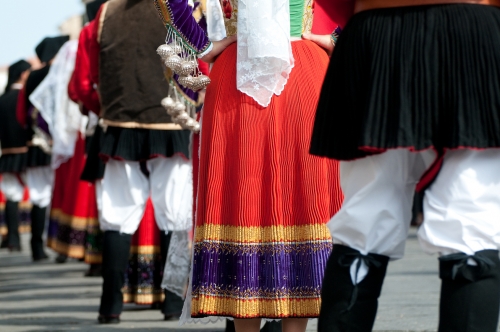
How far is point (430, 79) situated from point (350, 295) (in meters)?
0.59

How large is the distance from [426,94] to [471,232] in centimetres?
36

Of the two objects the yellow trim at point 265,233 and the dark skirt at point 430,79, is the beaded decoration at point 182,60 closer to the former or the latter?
the yellow trim at point 265,233

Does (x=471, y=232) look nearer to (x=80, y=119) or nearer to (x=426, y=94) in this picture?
(x=426, y=94)

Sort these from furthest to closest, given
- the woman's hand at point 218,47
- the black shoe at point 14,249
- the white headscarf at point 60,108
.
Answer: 1. the black shoe at point 14,249
2. the white headscarf at point 60,108
3. the woman's hand at point 218,47

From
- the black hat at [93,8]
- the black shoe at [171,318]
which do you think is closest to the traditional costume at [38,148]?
the black hat at [93,8]

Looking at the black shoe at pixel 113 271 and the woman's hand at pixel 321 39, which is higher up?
the woman's hand at pixel 321 39

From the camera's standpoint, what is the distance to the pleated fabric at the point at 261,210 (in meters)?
3.86

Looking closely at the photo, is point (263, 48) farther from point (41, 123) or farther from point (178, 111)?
point (41, 123)

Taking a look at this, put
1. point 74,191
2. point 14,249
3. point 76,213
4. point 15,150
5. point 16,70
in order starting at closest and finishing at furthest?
1. point 76,213
2. point 74,191
3. point 15,150
4. point 14,249
5. point 16,70

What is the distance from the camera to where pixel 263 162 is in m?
3.91

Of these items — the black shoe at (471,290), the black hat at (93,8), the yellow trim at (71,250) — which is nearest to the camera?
the black shoe at (471,290)

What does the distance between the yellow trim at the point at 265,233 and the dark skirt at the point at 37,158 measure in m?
8.67

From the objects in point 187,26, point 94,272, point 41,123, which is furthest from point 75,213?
point 187,26

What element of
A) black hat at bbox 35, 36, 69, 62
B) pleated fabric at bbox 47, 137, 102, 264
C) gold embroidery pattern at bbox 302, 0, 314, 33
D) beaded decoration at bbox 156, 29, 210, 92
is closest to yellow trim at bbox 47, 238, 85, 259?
pleated fabric at bbox 47, 137, 102, 264
